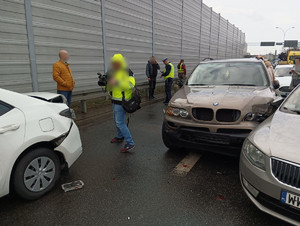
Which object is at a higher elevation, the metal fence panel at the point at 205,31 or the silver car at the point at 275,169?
the metal fence panel at the point at 205,31

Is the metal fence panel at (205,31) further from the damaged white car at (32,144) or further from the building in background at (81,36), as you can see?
the damaged white car at (32,144)

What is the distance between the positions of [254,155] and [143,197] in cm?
136

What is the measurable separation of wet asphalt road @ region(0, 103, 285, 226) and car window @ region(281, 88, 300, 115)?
1153 mm

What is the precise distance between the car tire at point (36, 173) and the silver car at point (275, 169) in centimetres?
222

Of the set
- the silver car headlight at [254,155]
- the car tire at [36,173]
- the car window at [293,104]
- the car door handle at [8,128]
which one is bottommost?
the car tire at [36,173]

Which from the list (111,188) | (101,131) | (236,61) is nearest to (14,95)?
(111,188)

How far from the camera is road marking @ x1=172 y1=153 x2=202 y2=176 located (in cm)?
357

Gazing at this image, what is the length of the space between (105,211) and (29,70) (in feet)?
17.9

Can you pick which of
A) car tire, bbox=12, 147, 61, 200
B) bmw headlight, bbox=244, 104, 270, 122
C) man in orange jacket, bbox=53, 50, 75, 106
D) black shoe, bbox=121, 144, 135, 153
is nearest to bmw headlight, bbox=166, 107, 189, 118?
bmw headlight, bbox=244, 104, 270, 122

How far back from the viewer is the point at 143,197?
2900 mm

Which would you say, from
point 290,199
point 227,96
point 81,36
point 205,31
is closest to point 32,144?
point 290,199

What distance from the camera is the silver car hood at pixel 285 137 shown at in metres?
2.10

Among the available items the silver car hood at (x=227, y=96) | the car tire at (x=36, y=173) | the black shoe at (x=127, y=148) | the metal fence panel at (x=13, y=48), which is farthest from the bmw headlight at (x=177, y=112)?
the metal fence panel at (x=13, y=48)

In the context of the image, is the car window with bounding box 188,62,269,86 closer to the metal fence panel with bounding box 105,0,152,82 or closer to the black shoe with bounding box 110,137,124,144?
the black shoe with bounding box 110,137,124,144
